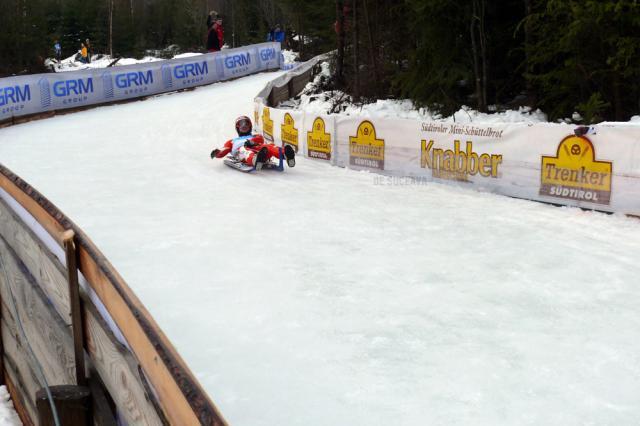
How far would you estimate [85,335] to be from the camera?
3.26 metres

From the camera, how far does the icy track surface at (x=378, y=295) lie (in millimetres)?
3449

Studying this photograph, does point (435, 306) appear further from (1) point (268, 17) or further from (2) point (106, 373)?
(1) point (268, 17)

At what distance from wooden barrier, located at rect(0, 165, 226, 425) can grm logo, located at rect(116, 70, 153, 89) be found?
657 inches

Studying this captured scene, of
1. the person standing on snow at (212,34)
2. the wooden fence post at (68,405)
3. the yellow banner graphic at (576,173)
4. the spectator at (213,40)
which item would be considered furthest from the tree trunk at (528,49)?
the spectator at (213,40)

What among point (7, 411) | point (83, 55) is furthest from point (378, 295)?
point (83, 55)

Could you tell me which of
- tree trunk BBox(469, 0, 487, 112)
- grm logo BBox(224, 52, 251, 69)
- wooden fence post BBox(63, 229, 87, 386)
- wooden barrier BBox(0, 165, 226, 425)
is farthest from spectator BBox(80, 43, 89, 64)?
wooden fence post BBox(63, 229, 87, 386)

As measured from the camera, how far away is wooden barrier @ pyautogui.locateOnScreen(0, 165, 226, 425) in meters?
2.01

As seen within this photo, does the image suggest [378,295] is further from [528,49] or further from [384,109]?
[384,109]

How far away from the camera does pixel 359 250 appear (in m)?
6.15

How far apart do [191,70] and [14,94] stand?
317 inches

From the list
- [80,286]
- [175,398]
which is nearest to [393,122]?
[80,286]

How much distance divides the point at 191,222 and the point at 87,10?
45.8 metres

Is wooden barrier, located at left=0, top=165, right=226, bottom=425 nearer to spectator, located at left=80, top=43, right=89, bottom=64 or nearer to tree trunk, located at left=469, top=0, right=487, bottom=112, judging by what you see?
tree trunk, located at left=469, top=0, right=487, bottom=112

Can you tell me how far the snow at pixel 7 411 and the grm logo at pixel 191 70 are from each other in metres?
19.1
